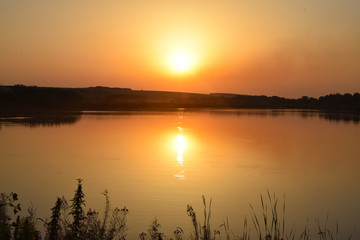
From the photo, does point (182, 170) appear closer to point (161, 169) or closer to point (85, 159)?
point (161, 169)

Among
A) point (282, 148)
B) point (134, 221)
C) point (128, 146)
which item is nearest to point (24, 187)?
point (134, 221)

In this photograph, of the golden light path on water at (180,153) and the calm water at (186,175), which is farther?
the golden light path on water at (180,153)

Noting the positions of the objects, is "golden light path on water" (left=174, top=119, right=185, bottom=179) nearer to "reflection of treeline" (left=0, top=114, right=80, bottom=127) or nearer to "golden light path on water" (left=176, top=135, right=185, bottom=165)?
"golden light path on water" (left=176, top=135, right=185, bottom=165)

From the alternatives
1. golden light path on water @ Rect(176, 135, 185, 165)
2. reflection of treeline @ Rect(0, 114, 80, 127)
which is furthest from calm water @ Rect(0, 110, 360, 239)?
reflection of treeline @ Rect(0, 114, 80, 127)

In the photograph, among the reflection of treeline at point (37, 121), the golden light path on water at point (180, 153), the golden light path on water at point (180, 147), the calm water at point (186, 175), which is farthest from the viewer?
the reflection of treeline at point (37, 121)

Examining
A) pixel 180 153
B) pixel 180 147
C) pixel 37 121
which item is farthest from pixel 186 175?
pixel 37 121

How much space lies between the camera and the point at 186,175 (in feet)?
57.0

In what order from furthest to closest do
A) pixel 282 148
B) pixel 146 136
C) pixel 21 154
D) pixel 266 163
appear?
pixel 146 136
pixel 282 148
pixel 21 154
pixel 266 163

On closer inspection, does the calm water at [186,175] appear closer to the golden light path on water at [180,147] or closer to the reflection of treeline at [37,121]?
the golden light path on water at [180,147]

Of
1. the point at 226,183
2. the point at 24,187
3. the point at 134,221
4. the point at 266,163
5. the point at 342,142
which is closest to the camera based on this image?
the point at 134,221

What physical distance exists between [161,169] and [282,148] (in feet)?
34.4

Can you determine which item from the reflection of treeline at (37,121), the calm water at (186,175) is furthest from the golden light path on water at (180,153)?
the reflection of treeline at (37,121)

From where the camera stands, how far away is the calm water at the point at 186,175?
1203cm

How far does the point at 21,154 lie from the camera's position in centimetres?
2270
